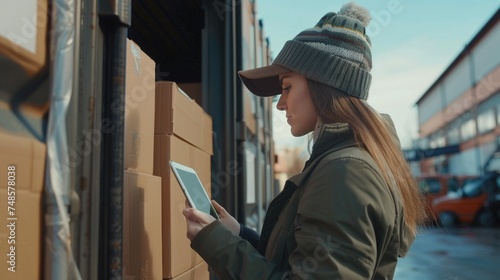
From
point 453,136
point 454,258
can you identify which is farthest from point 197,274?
point 453,136

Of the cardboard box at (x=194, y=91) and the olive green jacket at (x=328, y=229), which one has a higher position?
the cardboard box at (x=194, y=91)

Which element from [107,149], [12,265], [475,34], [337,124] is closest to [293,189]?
[337,124]

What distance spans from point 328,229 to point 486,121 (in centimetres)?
2782

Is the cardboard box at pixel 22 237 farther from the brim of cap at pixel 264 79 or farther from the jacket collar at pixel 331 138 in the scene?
the brim of cap at pixel 264 79

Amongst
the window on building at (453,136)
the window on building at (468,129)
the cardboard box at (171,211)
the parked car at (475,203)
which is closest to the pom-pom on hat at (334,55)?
the cardboard box at (171,211)

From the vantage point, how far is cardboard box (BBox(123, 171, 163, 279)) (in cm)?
159

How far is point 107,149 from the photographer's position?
1.29 metres

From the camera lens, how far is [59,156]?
42.1 inches

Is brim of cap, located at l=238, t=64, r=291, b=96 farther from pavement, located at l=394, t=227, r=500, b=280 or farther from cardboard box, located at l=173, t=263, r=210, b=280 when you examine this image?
pavement, located at l=394, t=227, r=500, b=280

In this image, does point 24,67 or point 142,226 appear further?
point 142,226

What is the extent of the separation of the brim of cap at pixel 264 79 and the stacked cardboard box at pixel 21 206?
0.93 metres

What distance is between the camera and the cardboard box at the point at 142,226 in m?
1.59

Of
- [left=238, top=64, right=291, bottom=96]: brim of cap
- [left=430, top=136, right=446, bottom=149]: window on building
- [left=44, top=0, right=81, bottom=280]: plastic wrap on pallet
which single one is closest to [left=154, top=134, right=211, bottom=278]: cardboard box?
[left=238, top=64, right=291, bottom=96]: brim of cap

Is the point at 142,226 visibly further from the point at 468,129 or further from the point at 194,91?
the point at 468,129
